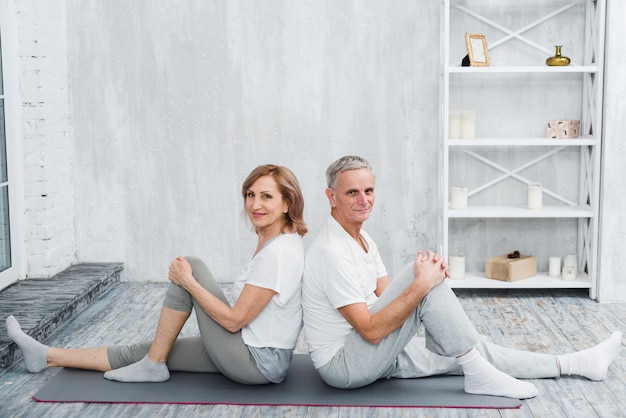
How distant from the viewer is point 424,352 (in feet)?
10.7

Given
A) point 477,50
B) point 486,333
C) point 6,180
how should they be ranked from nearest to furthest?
point 486,333
point 6,180
point 477,50

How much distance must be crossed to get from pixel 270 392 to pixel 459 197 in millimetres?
1972

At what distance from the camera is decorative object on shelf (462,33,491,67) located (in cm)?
453

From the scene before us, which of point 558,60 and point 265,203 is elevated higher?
point 558,60

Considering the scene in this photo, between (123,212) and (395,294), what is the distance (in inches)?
101

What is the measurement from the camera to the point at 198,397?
3.04 meters

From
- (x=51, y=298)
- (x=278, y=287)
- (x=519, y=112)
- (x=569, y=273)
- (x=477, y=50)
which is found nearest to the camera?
(x=278, y=287)

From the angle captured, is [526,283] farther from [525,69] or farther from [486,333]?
[525,69]

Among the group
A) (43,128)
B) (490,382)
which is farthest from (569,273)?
(43,128)

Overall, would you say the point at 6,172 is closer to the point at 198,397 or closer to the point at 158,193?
the point at 158,193

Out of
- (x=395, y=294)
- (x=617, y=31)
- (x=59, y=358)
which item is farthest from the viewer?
(x=617, y=31)

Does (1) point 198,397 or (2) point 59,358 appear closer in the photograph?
(1) point 198,397

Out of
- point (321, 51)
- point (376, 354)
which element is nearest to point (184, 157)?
point (321, 51)

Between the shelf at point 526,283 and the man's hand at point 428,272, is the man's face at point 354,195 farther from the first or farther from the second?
the shelf at point 526,283
